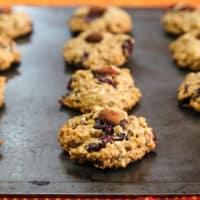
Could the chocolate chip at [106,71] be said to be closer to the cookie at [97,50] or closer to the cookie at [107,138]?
the cookie at [97,50]

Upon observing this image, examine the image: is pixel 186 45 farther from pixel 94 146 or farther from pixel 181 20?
pixel 94 146

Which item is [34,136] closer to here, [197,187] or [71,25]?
[197,187]

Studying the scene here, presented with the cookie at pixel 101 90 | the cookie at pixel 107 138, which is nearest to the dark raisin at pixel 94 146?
the cookie at pixel 107 138

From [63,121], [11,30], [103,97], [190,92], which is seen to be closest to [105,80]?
[103,97]

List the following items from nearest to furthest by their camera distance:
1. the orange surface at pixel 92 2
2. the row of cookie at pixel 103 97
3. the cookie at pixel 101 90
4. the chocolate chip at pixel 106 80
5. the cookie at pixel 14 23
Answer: the row of cookie at pixel 103 97, the cookie at pixel 101 90, the chocolate chip at pixel 106 80, the cookie at pixel 14 23, the orange surface at pixel 92 2

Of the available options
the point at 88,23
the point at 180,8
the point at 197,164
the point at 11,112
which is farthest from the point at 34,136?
the point at 180,8

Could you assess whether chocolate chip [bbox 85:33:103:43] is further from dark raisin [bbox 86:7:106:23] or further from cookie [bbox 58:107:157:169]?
cookie [bbox 58:107:157:169]
